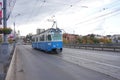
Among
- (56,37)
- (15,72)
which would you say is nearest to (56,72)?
(15,72)

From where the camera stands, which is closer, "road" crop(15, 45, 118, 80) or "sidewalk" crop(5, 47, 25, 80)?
"road" crop(15, 45, 118, 80)

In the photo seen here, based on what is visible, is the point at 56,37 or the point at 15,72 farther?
the point at 56,37

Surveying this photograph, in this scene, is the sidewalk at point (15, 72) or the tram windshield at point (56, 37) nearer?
the sidewalk at point (15, 72)

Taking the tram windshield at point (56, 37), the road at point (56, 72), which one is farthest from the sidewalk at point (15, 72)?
the tram windshield at point (56, 37)

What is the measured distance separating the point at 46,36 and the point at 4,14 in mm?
13183

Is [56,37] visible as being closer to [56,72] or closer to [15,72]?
[15,72]

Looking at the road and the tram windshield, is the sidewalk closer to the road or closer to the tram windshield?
the road

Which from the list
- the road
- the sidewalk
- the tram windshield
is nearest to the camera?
the road

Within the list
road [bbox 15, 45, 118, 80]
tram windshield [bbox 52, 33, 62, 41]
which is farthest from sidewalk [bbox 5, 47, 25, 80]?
tram windshield [bbox 52, 33, 62, 41]

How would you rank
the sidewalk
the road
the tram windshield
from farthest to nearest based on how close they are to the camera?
1. the tram windshield
2. the sidewalk
3. the road

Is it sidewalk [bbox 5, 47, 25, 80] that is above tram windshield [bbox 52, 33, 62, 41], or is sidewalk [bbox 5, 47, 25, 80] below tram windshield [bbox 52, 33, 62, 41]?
below

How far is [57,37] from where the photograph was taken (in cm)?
3597

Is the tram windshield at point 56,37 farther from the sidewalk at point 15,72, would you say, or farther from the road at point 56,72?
the sidewalk at point 15,72

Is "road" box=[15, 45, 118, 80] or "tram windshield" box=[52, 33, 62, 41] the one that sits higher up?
"tram windshield" box=[52, 33, 62, 41]
